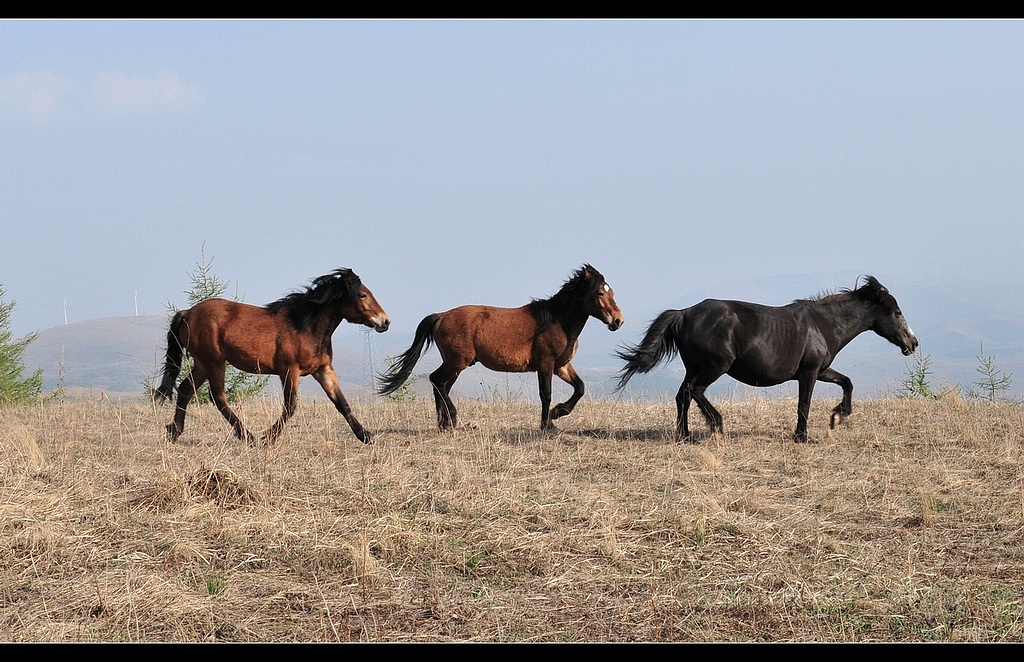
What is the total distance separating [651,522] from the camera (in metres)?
7.20

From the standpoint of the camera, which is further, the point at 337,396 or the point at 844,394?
the point at 844,394

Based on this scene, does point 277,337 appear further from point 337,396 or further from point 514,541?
point 514,541

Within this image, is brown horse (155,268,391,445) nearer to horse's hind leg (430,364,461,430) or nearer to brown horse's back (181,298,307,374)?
brown horse's back (181,298,307,374)

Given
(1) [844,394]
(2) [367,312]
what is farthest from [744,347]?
(2) [367,312]

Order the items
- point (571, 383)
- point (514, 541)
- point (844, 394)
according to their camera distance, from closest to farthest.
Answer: point (514, 541) < point (844, 394) < point (571, 383)

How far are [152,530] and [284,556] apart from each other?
1199 millimetres

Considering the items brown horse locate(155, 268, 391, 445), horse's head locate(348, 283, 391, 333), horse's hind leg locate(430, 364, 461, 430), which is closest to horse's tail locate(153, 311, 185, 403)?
brown horse locate(155, 268, 391, 445)

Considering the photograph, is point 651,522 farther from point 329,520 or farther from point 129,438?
point 129,438

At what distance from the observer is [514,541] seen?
263 inches

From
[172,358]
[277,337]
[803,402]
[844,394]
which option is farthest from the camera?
[844,394]

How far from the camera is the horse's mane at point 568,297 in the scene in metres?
12.1

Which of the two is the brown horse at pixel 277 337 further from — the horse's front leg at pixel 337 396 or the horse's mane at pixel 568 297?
the horse's mane at pixel 568 297

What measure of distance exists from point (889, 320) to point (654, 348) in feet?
10.2
